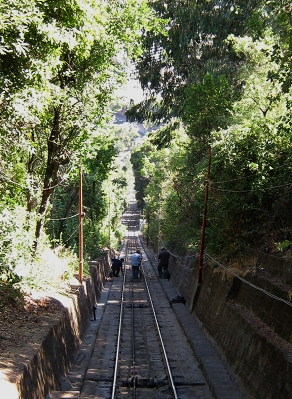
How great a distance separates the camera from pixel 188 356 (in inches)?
567

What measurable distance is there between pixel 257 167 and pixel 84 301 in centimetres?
875

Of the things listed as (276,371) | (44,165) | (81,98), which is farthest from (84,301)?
(276,371)

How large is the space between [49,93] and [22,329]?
216 inches

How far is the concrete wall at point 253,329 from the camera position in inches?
355

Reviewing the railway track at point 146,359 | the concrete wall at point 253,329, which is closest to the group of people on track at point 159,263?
the railway track at point 146,359

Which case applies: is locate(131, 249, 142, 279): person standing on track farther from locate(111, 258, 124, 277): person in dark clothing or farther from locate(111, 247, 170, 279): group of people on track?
locate(111, 258, 124, 277): person in dark clothing

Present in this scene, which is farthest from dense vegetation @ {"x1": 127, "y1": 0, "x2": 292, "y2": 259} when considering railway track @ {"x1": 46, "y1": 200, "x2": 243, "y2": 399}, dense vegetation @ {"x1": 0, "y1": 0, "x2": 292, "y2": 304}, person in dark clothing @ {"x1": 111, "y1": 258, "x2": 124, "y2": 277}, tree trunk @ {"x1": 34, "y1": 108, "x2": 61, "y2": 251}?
tree trunk @ {"x1": 34, "y1": 108, "x2": 61, "y2": 251}

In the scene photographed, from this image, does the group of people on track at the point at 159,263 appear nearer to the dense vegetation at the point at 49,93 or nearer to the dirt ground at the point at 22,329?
the dense vegetation at the point at 49,93

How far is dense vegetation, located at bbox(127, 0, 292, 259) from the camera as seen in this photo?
14531 millimetres

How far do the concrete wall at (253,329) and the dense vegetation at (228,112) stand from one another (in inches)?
50.5

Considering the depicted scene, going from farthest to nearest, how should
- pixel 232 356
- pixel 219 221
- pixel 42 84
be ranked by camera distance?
pixel 219 221
pixel 232 356
pixel 42 84

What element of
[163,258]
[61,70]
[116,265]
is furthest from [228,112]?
[116,265]

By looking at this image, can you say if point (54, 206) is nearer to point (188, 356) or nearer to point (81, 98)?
point (81, 98)

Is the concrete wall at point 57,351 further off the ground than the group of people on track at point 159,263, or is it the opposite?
the group of people on track at point 159,263
